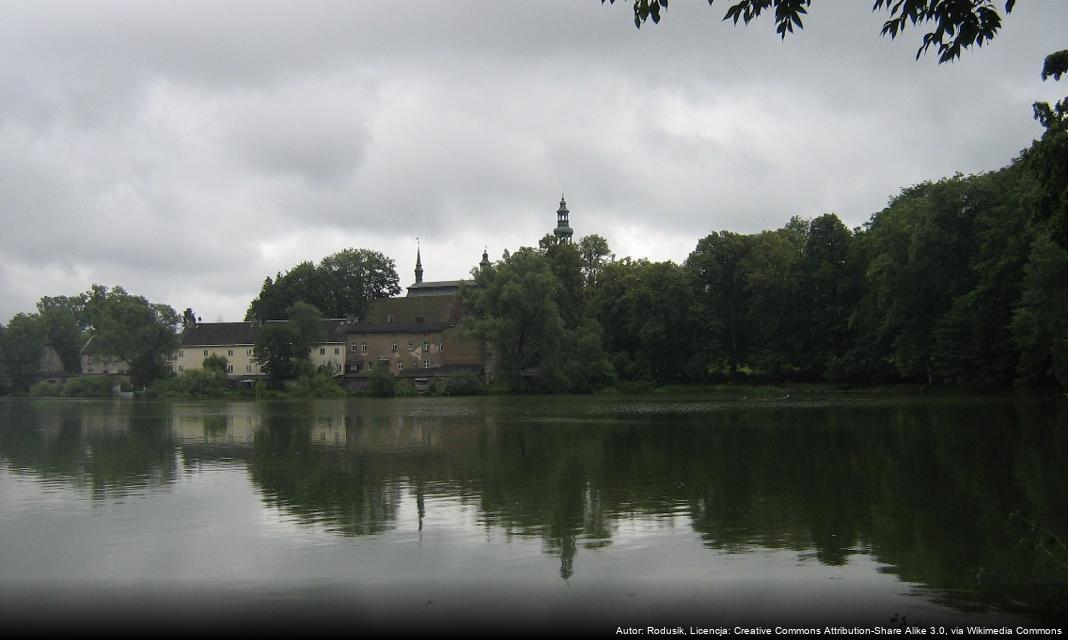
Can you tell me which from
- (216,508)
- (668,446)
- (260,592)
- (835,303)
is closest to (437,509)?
(216,508)

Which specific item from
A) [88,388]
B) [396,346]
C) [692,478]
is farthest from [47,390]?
[692,478]

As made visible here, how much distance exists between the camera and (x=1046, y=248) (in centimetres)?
4188

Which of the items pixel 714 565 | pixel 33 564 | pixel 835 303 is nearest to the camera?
pixel 714 565

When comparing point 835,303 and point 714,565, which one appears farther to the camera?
point 835,303

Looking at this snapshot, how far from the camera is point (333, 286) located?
400 ft

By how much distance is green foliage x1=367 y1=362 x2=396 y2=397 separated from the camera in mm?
83625

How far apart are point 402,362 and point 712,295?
3609cm

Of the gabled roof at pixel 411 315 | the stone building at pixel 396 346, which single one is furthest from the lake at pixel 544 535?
the gabled roof at pixel 411 315

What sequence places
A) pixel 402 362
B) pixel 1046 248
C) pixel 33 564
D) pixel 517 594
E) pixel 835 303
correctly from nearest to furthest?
pixel 517 594 → pixel 33 564 → pixel 1046 248 → pixel 835 303 → pixel 402 362

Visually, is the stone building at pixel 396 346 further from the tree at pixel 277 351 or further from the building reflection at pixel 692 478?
the building reflection at pixel 692 478

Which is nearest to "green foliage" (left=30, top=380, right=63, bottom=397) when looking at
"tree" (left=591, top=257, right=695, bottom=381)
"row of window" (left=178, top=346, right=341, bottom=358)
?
"row of window" (left=178, top=346, right=341, bottom=358)

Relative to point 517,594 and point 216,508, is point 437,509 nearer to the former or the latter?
point 216,508

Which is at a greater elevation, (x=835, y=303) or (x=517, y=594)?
(x=835, y=303)

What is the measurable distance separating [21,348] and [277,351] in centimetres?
4234
